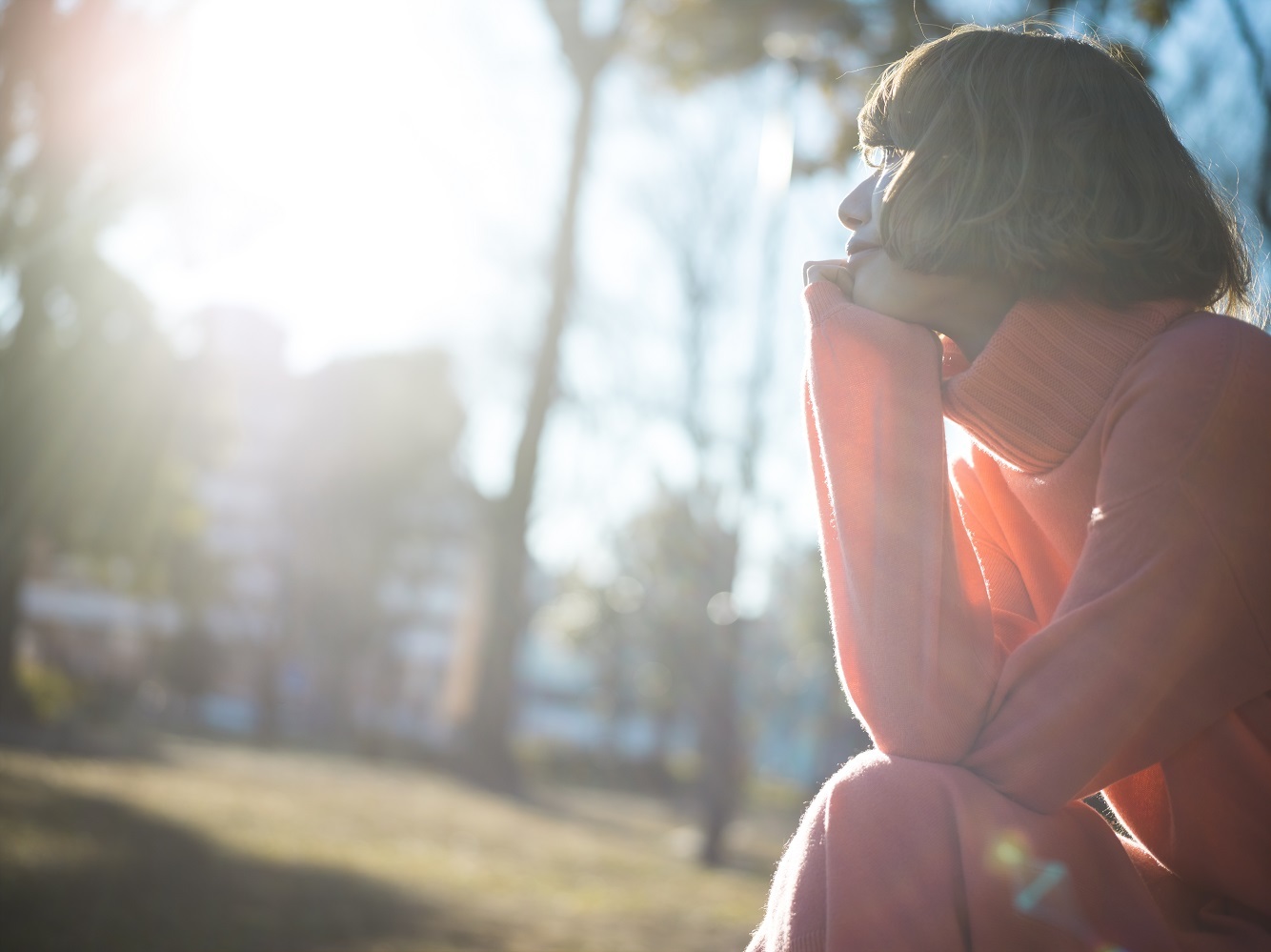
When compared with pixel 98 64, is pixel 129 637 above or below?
below

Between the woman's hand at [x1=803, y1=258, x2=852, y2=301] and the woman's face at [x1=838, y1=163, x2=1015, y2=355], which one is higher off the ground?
the woman's hand at [x1=803, y1=258, x2=852, y2=301]

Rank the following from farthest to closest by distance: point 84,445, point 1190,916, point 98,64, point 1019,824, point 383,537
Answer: point 383,537 → point 84,445 → point 98,64 → point 1190,916 → point 1019,824

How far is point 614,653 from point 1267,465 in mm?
32899

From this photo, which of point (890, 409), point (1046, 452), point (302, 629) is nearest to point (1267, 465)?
point (1046, 452)

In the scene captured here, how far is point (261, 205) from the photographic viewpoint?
36.8 feet

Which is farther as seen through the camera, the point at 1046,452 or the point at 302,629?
the point at 302,629

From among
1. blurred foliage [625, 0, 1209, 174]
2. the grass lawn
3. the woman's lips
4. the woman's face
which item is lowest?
the grass lawn

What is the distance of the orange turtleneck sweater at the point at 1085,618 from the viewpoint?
958mm

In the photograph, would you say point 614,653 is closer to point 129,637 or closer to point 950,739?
point 129,637

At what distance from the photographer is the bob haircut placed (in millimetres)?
1105

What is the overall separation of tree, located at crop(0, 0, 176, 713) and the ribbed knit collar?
923cm

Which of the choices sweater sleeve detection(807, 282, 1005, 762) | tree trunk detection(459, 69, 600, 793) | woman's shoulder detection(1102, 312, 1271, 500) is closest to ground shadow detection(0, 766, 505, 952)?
sweater sleeve detection(807, 282, 1005, 762)

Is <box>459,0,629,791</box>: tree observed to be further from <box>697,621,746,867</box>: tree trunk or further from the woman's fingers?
the woman's fingers

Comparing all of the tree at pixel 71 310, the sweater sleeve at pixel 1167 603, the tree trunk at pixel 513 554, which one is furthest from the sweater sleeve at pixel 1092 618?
the tree trunk at pixel 513 554
